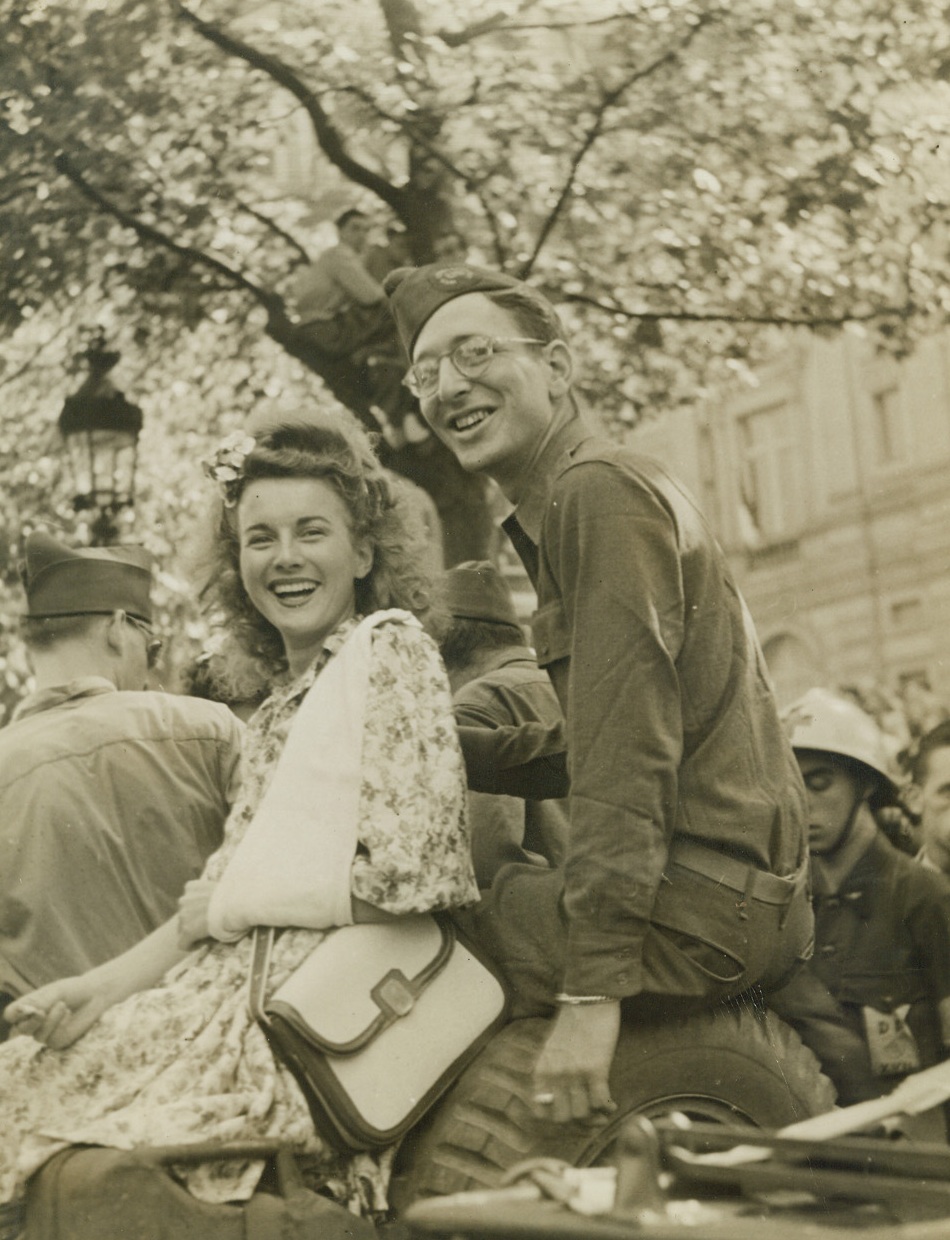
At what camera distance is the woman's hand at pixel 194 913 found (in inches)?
140

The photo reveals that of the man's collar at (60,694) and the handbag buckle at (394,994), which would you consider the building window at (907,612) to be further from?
the man's collar at (60,694)

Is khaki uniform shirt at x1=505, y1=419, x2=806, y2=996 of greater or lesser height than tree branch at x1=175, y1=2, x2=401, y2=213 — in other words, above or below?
below

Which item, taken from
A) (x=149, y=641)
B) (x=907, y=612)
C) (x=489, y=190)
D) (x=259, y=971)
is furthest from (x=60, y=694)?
(x=907, y=612)

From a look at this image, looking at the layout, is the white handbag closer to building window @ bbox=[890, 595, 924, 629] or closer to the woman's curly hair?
the woman's curly hair

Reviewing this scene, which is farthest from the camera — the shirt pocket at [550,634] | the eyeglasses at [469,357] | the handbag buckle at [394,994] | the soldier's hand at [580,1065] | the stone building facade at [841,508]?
the stone building facade at [841,508]

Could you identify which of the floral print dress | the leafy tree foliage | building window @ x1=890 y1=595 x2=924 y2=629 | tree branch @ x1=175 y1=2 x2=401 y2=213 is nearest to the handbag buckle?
the floral print dress

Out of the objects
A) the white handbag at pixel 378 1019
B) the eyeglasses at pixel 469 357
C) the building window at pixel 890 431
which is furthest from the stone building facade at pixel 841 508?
the white handbag at pixel 378 1019

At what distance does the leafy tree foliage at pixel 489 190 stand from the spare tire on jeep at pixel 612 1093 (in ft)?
4.34

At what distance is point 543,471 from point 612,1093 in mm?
1304

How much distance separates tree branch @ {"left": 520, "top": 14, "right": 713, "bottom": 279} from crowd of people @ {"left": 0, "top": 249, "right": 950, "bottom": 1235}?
1.19 ft

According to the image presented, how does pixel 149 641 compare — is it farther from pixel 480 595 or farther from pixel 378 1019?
pixel 378 1019

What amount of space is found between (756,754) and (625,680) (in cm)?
35

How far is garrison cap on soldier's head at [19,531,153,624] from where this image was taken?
13.1 ft

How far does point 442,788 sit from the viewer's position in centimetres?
340
